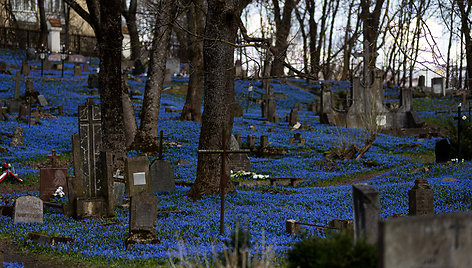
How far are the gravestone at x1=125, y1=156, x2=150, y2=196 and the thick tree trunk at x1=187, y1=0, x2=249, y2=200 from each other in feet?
5.60

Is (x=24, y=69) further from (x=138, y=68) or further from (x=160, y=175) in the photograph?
(x=160, y=175)

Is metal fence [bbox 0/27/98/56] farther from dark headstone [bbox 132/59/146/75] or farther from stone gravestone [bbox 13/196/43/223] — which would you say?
stone gravestone [bbox 13/196/43/223]

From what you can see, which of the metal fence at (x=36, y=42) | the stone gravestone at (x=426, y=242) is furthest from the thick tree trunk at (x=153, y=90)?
the metal fence at (x=36, y=42)

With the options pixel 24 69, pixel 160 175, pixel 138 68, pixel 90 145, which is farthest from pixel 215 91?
pixel 138 68

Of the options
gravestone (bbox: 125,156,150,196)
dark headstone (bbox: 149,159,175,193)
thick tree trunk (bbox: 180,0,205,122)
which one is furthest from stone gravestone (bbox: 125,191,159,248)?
thick tree trunk (bbox: 180,0,205,122)

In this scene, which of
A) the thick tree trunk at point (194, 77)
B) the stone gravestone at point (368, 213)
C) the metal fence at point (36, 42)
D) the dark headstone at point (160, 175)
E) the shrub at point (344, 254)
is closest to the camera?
the shrub at point (344, 254)

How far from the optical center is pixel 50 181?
15.6m

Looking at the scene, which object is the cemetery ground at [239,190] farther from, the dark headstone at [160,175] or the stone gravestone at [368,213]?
the stone gravestone at [368,213]

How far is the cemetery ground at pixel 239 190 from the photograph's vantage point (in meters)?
10.1

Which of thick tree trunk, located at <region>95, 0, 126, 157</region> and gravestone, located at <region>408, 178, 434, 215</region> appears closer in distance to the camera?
gravestone, located at <region>408, 178, 434, 215</region>

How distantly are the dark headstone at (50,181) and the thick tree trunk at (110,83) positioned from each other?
2.92 metres

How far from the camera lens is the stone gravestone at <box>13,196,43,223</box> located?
1229 centimetres

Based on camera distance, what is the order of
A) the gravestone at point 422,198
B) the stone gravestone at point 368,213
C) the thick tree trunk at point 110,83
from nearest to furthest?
the stone gravestone at point 368,213 < the gravestone at point 422,198 < the thick tree trunk at point 110,83

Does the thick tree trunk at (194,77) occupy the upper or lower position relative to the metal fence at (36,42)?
lower
